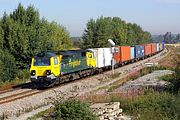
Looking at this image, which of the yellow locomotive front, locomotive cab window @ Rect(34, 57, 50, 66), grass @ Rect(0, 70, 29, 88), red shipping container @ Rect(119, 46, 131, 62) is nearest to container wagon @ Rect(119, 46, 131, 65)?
red shipping container @ Rect(119, 46, 131, 62)

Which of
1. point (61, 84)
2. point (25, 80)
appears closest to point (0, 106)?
point (61, 84)

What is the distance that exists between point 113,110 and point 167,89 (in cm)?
672

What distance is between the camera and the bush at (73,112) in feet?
40.1

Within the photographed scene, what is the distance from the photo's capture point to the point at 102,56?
41000 mm

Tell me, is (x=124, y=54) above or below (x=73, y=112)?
above

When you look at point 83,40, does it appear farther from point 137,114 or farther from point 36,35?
point 137,114

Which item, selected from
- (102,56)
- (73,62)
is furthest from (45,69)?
(102,56)

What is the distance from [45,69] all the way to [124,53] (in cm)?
2535

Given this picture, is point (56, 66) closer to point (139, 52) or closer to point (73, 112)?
point (73, 112)

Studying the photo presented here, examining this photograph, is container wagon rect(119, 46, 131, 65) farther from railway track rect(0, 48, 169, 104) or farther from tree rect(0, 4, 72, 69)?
railway track rect(0, 48, 169, 104)

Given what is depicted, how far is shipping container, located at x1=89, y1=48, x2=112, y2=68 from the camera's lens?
3890 centimetres

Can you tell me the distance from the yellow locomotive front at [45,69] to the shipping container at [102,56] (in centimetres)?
1073

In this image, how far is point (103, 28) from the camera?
6544 cm

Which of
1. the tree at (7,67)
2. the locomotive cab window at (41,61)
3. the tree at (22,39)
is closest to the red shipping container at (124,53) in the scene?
the tree at (22,39)
